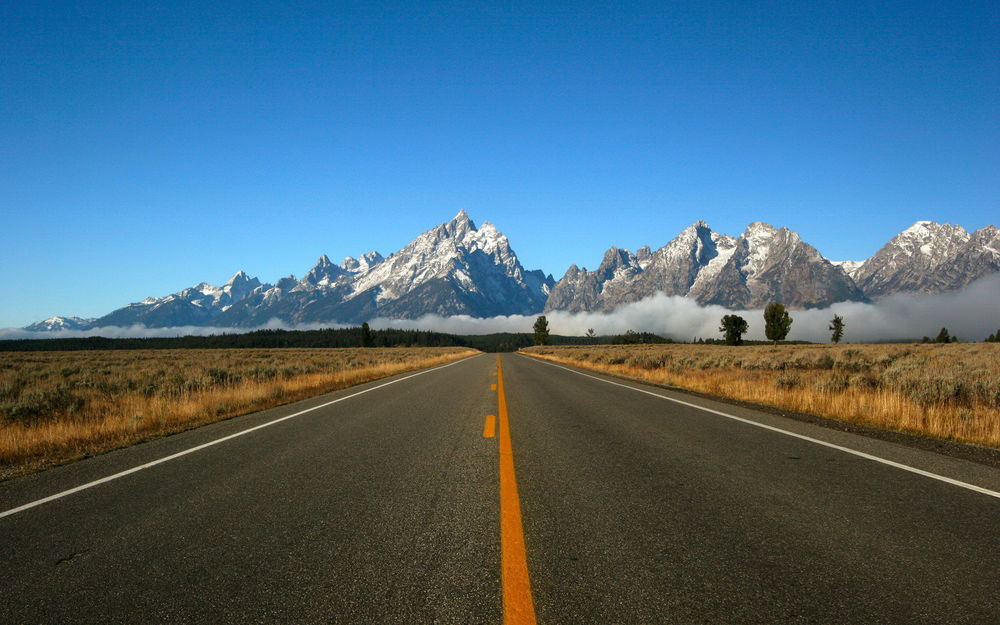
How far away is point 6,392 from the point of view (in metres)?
15.2

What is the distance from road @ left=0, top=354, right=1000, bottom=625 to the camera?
9.09ft

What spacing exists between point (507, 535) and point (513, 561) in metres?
0.46

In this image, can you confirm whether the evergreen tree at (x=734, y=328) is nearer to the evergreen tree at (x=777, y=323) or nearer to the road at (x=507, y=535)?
the evergreen tree at (x=777, y=323)

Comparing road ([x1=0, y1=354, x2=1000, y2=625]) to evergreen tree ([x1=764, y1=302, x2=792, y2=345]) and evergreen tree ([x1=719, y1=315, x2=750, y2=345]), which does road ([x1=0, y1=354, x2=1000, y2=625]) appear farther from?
evergreen tree ([x1=764, y1=302, x2=792, y2=345])

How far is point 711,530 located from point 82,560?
15.0 ft

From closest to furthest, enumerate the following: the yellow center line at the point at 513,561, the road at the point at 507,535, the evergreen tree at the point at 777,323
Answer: the yellow center line at the point at 513,561, the road at the point at 507,535, the evergreen tree at the point at 777,323

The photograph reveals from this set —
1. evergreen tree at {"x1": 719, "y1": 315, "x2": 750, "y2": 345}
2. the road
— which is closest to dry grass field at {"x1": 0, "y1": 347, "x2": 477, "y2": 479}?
the road

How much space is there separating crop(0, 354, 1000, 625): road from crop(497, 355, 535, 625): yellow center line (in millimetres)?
23

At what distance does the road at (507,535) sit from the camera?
109 inches

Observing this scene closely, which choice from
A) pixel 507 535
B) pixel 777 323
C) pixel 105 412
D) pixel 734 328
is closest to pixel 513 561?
pixel 507 535

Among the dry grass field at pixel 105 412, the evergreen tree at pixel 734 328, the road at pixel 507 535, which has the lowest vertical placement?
the dry grass field at pixel 105 412

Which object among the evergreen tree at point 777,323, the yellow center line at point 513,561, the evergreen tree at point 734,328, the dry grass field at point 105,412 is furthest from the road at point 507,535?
the evergreen tree at point 777,323

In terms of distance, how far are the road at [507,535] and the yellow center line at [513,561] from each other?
0.02m

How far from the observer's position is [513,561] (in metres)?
3.25
